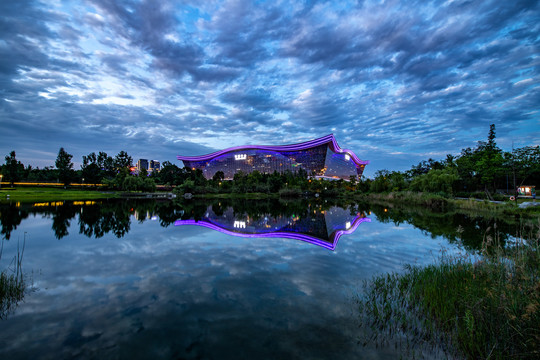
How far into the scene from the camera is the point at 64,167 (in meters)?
61.2

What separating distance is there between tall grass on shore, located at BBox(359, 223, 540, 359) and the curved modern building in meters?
87.0

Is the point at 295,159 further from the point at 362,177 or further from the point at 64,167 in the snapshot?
the point at 64,167

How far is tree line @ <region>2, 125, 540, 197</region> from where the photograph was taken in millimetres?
37625

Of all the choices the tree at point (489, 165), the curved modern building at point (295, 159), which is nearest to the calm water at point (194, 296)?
the tree at point (489, 165)

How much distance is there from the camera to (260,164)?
106375 mm

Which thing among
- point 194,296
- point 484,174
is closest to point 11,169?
point 194,296

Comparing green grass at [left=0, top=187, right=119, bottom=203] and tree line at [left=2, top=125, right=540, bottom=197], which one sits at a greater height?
tree line at [left=2, top=125, right=540, bottom=197]

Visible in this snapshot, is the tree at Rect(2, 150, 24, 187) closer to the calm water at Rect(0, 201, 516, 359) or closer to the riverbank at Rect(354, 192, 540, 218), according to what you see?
the calm water at Rect(0, 201, 516, 359)

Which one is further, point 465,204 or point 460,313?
point 465,204

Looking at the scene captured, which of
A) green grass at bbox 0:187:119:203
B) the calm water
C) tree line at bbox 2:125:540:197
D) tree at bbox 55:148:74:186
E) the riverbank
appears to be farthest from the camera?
tree at bbox 55:148:74:186

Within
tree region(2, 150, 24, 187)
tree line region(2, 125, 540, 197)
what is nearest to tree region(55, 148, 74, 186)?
→ tree line region(2, 125, 540, 197)

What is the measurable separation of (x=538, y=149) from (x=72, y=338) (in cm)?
5461

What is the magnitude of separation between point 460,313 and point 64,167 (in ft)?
252

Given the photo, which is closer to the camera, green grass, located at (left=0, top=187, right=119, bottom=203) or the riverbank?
the riverbank
